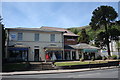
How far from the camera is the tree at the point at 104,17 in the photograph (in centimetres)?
3469

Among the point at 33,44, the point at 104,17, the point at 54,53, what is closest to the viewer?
the point at 33,44

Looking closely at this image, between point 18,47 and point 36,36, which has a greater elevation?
point 36,36

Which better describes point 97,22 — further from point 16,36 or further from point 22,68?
point 22,68

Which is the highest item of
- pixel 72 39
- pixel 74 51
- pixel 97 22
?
pixel 97 22

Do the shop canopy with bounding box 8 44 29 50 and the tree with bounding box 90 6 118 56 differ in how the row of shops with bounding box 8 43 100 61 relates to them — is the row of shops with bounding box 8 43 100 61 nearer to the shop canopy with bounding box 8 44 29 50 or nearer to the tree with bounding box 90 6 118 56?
the shop canopy with bounding box 8 44 29 50

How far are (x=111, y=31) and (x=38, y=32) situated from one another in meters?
19.8

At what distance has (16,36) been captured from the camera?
1025 inches

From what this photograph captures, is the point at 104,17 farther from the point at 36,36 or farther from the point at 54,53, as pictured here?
the point at 36,36

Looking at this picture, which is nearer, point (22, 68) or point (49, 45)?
point (22, 68)

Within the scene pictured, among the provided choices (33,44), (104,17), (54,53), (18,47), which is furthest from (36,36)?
(104,17)

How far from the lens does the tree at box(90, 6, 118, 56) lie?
3469 centimetres

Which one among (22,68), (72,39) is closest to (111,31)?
(72,39)

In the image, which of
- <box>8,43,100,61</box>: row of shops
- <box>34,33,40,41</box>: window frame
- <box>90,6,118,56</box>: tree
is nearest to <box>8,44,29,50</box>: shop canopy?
<box>8,43,100,61</box>: row of shops

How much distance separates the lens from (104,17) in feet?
117
